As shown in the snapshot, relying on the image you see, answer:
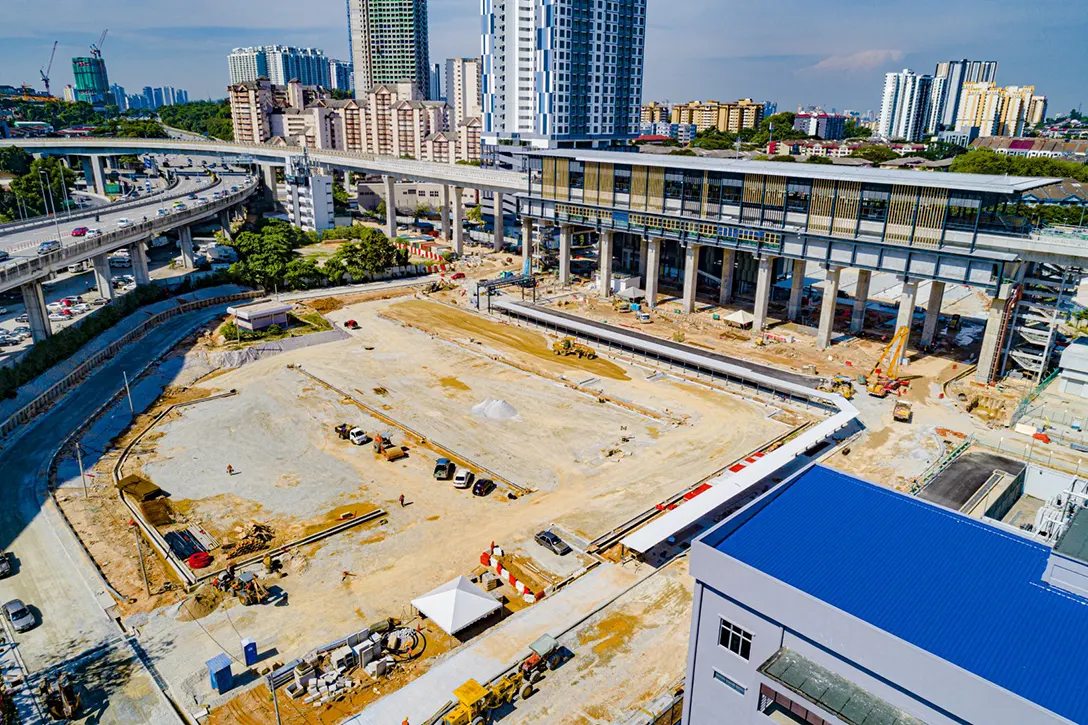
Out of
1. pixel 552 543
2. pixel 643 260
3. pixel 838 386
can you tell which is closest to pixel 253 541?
pixel 552 543

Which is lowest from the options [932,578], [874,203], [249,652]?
[249,652]

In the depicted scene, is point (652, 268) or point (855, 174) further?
point (652, 268)

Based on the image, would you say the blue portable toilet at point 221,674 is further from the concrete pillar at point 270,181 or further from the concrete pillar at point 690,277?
the concrete pillar at point 270,181

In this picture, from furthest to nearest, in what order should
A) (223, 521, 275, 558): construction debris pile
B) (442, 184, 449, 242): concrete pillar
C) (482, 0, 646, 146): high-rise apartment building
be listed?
(482, 0, 646, 146): high-rise apartment building < (442, 184, 449, 242): concrete pillar < (223, 521, 275, 558): construction debris pile

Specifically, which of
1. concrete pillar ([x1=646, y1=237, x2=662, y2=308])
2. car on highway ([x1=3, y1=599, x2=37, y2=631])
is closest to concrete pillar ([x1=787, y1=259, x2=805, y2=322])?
concrete pillar ([x1=646, y1=237, x2=662, y2=308])

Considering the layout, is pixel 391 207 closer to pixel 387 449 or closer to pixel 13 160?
pixel 387 449

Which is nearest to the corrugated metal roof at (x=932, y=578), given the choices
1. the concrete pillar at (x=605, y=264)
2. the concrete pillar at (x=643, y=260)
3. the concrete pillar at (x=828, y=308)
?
the concrete pillar at (x=828, y=308)

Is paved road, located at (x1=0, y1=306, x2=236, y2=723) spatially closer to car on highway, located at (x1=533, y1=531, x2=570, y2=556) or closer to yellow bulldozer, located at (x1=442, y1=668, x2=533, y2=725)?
yellow bulldozer, located at (x1=442, y1=668, x2=533, y2=725)
